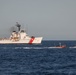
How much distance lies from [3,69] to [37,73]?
19.8ft

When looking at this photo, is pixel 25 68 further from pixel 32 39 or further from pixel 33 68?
pixel 32 39

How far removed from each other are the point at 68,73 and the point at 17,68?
28.5 feet

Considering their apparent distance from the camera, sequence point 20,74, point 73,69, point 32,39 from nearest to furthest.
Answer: point 20,74 → point 73,69 → point 32,39

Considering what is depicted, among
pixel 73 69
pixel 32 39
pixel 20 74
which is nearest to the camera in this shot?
pixel 20 74

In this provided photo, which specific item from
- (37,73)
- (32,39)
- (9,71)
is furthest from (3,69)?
(32,39)

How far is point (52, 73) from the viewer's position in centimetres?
5250

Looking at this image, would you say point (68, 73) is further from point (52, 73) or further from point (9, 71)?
point (9, 71)

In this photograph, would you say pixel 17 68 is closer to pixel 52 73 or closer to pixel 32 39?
pixel 52 73

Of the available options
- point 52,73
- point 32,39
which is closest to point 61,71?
point 52,73

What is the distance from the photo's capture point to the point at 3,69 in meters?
56.3

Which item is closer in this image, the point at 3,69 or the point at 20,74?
the point at 20,74

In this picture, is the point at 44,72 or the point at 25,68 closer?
the point at 44,72

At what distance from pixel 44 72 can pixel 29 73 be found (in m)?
2.08

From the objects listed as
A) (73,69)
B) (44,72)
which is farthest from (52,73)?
(73,69)
